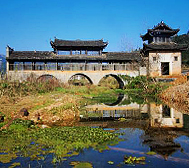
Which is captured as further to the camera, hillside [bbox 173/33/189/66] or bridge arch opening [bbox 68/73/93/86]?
hillside [bbox 173/33/189/66]

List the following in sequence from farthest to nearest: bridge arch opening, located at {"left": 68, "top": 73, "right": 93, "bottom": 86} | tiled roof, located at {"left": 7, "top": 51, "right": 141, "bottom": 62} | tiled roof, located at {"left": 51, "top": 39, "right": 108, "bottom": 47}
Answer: tiled roof, located at {"left": 51, "top": 39, "right": 108, "bottom": 47}
bridge arch opening, located at {"left": 68, "top": 73, "right": 93, "bottom": 86}
tiled roof, located at {"left": 7, "top": 51, "right": 141, "bottom": 62}

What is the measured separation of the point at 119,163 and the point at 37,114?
6.25 meters

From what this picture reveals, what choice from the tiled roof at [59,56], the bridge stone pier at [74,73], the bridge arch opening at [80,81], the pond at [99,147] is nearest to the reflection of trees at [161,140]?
the pond at [99,147]

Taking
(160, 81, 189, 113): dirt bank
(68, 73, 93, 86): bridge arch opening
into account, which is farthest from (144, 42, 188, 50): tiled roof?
(160, 81, 189, 113): dirt bank

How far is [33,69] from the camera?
29.3 meters

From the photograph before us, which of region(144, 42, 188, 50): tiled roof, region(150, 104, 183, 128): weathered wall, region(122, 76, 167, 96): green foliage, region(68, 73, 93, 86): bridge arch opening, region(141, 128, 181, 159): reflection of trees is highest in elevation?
region(144, 42, 188, 50): tiled roof

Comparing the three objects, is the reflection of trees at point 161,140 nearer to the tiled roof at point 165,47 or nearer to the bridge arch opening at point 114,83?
the bridge arch opening at point 114,83

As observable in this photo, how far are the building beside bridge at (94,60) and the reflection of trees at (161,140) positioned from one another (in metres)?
21.1

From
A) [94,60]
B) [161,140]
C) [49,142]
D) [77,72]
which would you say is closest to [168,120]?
[161,140]

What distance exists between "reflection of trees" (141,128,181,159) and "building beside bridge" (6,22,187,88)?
69.4ft

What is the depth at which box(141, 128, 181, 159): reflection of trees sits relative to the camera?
5293 millimetres

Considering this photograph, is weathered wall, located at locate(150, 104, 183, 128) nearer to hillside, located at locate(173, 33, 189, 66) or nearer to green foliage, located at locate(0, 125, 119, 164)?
green foliage, located at locate(0, 125, 119, 164)

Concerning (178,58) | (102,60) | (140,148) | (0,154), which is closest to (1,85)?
(0,154)

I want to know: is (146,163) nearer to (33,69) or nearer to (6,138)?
(6,138)
